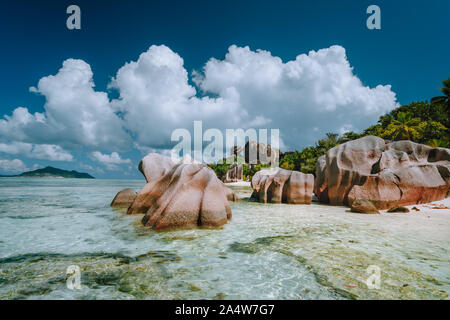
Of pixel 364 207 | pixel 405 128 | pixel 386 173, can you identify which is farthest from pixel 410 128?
pixel 364 207

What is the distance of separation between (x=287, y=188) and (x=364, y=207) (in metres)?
5.06

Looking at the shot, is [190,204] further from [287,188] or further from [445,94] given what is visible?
[445,94]

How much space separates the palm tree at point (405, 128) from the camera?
32.2 m

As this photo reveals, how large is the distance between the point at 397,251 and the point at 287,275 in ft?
9.72

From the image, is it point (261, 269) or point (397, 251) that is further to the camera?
point (397, 251)

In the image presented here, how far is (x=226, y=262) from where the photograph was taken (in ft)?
13.6

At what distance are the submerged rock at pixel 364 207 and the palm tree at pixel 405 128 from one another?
29494mm

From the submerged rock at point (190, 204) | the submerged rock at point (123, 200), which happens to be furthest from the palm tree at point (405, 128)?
the submerged rock at point (123, 200)

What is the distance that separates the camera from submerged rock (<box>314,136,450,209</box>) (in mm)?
11453

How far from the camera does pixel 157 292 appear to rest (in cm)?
298

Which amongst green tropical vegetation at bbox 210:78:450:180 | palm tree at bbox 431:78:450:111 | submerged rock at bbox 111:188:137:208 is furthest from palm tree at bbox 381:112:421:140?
submerged rock at bbox 111:188:137:208

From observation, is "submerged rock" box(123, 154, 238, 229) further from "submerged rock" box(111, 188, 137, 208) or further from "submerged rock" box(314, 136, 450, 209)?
"submerged rock" box(314, 136, 450, 209)
